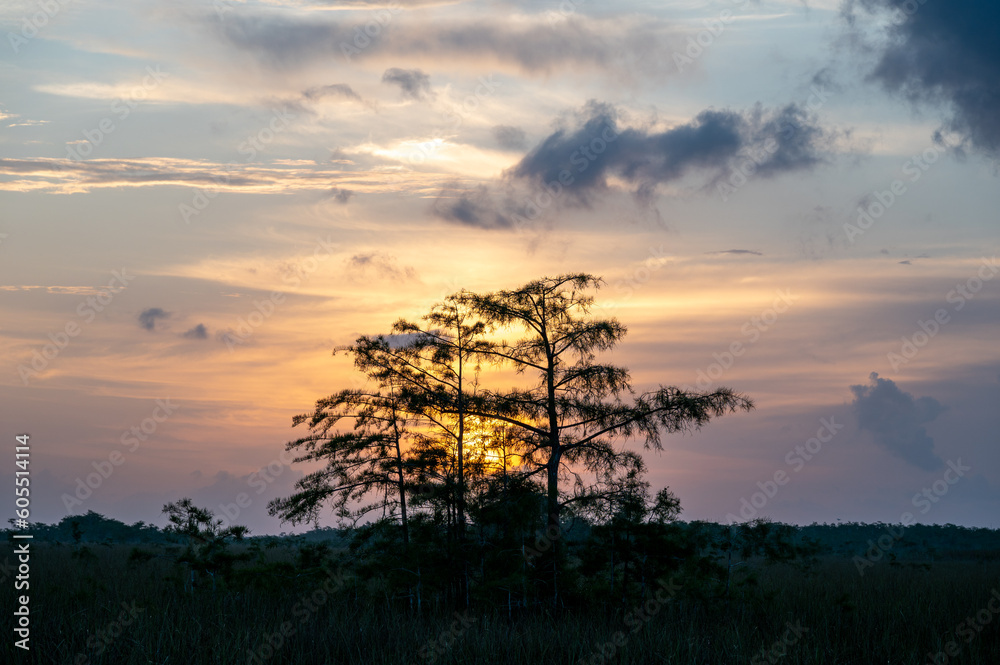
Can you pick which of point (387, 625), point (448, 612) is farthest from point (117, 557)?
point (387, 625)

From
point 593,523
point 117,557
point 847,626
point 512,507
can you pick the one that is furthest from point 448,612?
point 117,557

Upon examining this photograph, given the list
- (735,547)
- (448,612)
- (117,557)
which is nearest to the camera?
(448,612)

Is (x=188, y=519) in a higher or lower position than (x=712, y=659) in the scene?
higher

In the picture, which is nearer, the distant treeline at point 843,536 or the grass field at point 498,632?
the grass field at point 498,632

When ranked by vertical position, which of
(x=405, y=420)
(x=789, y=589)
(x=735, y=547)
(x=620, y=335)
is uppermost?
(x=620, y=335)

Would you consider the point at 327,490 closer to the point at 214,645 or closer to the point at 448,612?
the point at 448,612

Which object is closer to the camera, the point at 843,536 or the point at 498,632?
the point at 498,632

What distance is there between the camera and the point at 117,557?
37.7 m

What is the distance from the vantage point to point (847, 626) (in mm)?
14930

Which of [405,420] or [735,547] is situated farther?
[405,420]

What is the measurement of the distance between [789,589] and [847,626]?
918 cm

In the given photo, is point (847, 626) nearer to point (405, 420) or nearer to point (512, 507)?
point (512, 507)

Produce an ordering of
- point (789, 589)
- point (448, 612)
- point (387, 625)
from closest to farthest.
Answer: point (387, 625), point (448, 612), point (789, 589)

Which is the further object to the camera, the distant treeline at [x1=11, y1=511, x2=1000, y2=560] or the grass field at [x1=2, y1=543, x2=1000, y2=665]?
the distant treeline at [x1=11, y1=511, x2=1000, y2=560]
